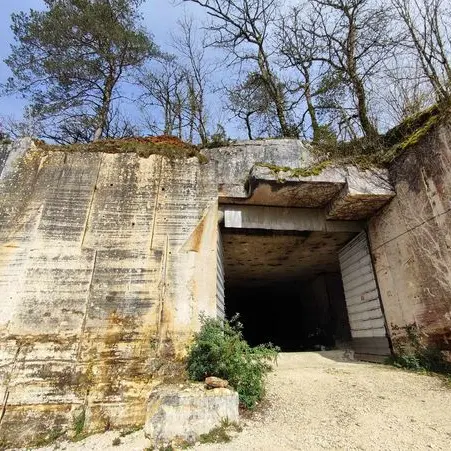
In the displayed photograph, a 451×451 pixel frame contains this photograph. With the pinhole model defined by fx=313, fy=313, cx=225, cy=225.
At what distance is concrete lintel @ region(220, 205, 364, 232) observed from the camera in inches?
224

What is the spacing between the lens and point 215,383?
141 inches

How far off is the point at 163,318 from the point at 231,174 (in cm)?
273

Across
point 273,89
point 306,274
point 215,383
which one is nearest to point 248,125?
point 273,89

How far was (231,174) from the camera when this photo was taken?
565 centimetres

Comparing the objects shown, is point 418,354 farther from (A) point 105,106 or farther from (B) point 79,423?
(A) point 105,106

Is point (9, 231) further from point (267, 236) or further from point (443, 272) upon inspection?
point (443, 272)

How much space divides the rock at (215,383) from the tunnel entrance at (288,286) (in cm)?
285

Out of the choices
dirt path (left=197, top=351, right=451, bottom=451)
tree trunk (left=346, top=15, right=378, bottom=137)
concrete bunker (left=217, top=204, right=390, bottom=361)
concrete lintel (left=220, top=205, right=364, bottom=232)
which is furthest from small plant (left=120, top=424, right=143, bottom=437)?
tree trunk (left=346, top=15, right=378, bottom=137)

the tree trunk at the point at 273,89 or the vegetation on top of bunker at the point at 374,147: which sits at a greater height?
the tree trunk at the point at 273,89

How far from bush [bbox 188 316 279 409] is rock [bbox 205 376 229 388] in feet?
0.63

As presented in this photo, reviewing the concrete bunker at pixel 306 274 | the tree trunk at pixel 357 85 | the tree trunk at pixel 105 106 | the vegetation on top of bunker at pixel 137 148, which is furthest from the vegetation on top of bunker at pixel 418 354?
the tree trunk at pixel 105 106

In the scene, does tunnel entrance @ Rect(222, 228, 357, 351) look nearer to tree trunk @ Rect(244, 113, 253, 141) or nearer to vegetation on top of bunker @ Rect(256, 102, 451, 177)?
vegetation on top of bunker @ Rect(256, 102, 451, 177)

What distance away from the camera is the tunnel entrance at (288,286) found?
21.8 feet

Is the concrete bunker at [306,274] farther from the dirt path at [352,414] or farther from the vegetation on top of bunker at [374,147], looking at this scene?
the dirt path at [352,414]
